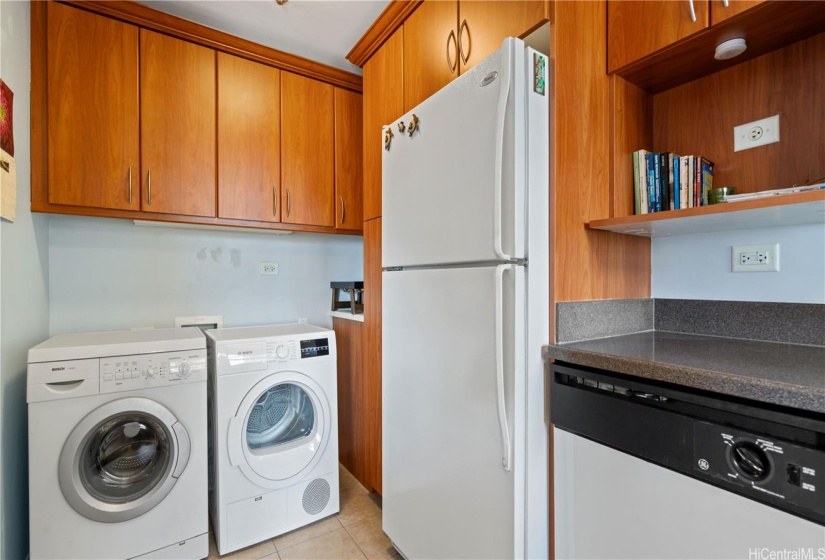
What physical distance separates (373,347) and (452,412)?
2.63 ft

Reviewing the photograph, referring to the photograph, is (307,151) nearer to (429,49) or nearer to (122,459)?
(429,49)

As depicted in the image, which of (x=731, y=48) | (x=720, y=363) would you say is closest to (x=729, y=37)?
(x=731, y=48)

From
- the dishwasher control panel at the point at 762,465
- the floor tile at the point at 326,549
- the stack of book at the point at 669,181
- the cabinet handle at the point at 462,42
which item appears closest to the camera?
the dishwasher control panel at the point at 762,465

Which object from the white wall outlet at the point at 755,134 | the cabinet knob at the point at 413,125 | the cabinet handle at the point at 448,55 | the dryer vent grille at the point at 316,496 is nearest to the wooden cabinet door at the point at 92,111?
the cabinet knob at the point at 413,125

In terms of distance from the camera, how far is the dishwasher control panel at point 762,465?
0.68m

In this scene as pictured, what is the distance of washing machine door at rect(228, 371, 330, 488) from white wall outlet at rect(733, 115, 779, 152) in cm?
204

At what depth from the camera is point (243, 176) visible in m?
2.16

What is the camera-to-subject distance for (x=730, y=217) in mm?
1084

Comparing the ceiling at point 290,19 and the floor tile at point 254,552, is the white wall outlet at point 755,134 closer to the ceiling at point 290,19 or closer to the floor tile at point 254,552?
the ceiling at point 290,19

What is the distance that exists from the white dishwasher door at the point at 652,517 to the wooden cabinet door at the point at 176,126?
208 centimetres

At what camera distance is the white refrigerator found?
1095 mm

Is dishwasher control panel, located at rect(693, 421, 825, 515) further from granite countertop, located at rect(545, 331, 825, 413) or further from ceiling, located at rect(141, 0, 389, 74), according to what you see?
ceiling, located at rect(141, 0, 389, 74)

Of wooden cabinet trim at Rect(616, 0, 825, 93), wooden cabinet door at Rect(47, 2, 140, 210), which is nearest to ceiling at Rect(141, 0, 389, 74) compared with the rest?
wooden cabinet door at Rect(47, 2, 140, 210)

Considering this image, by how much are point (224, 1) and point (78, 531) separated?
2.40 m
